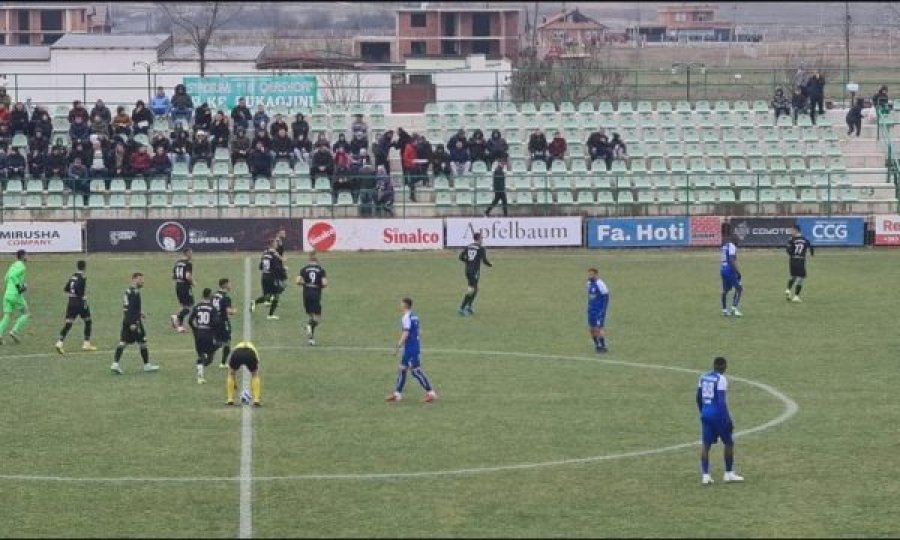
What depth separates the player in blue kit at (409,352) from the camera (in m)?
33.2

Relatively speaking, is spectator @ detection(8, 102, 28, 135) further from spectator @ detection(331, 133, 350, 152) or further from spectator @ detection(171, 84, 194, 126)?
spectator @ detection(331, 133, 350, 152)

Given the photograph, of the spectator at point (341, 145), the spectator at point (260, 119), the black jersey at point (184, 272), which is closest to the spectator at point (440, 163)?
the spectator at point (341, 145)

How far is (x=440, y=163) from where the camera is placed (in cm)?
6391

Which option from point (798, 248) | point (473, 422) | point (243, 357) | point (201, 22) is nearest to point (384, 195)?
point (798, 248)

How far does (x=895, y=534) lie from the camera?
24109 mm

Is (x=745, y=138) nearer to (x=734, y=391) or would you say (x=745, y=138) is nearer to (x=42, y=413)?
(x=734, y=391)

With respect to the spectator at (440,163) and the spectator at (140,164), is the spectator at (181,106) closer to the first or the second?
the spectator at (140,164)

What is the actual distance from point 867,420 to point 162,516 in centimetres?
1324

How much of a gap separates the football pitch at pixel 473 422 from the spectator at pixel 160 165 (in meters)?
11.7

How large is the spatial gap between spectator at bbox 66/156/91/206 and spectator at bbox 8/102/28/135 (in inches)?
145

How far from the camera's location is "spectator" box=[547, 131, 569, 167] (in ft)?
215

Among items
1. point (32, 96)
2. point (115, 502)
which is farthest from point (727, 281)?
point (32, 96)

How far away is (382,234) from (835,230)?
49.3 ft

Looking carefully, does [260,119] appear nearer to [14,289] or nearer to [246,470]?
[14,289]
